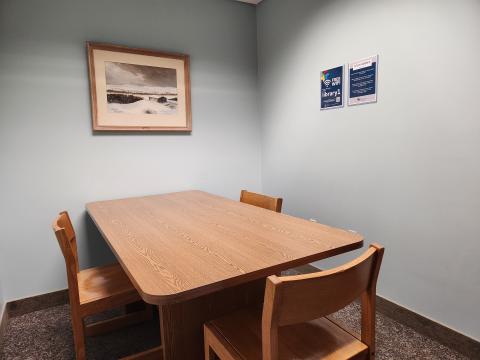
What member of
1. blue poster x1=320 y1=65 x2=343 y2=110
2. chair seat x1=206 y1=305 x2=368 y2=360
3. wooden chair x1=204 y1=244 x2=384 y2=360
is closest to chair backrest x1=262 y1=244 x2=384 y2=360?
A: wooden chair x1=204 y1=244 x2=384 y2=360

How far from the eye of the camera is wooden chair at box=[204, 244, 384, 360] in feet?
2.57

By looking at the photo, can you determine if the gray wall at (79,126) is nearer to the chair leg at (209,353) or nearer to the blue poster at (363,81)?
the blue poster at (363,81)

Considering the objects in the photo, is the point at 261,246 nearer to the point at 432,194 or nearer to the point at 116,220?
the point at 116,220

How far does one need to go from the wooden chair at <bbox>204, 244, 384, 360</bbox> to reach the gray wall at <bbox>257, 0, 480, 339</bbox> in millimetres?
961

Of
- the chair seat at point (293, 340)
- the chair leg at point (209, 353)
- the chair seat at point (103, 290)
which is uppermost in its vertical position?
the chair seat at point (293, 340)

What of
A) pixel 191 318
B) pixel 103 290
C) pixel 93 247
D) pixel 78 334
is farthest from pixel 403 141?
pixel 93 247

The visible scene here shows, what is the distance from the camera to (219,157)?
282 centimetres

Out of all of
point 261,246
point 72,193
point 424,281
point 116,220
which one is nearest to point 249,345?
point 261,246

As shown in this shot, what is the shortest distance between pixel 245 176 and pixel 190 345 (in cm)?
186

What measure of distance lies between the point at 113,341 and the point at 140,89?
1.73 meters

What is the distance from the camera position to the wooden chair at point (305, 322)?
0.78 meters

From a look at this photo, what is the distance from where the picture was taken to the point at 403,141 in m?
1.82

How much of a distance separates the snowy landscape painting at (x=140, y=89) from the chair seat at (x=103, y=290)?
1216 millimetres

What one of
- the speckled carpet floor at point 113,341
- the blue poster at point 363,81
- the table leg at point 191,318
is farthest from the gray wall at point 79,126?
the table leg at point 191,318
